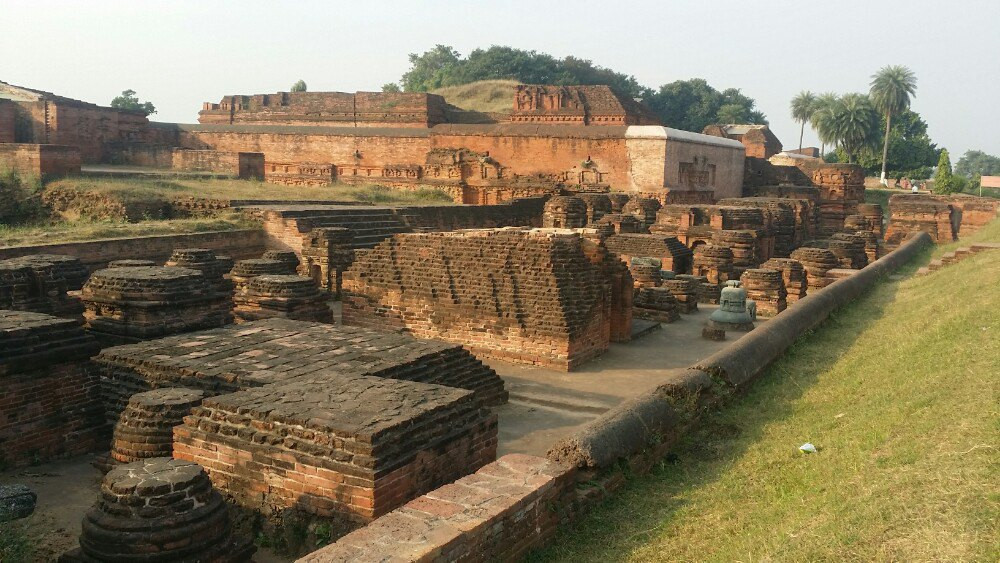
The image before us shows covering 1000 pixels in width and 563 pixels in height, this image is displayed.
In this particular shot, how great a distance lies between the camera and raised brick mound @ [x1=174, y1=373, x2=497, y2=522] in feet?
14.5

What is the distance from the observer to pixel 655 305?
12969 millimetres

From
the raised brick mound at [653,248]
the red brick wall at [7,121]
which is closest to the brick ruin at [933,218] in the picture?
the raised brick mound at [653,248]

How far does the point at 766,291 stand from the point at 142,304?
10.5m

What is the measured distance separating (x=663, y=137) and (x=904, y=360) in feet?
54.6

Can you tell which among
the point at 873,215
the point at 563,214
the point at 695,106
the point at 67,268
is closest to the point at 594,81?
the point at 695,106

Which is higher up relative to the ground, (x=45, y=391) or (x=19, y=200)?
(x=19, y=200)

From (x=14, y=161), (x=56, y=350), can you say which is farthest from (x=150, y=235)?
(x=56, y=350)

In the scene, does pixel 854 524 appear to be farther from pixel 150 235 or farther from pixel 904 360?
pixel 150 235

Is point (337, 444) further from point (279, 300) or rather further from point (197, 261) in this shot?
point (197, 261)

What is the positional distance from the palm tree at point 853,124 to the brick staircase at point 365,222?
39.3m

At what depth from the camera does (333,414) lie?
4.82 m

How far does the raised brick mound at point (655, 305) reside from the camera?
1293 centimetres

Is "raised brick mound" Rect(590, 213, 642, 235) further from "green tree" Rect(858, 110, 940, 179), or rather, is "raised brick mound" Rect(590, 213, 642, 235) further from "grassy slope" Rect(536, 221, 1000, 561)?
"green tree" Rect(858, 110, 940, 179)

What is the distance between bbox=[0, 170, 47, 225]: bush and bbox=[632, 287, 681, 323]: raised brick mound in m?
12.1
